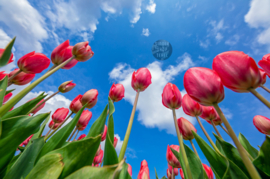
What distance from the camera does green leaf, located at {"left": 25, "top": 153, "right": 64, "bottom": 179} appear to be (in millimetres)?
364

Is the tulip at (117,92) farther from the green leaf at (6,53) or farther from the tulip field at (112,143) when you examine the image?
the green leaf at (6,53)

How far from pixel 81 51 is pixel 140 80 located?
0.45m

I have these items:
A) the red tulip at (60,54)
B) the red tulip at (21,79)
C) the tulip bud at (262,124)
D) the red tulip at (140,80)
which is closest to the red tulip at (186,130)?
the red tulip at (140,80)

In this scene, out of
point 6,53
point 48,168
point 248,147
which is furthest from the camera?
point 248,147

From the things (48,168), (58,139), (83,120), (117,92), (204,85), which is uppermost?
(117,92)

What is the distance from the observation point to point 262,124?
0.96 metres

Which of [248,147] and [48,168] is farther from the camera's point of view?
[248,147]

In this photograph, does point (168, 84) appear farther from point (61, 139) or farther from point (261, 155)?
point (61, 139)

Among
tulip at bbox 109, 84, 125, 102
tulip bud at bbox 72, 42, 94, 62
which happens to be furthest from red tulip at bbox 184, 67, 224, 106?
tulip bud at bbox 72, 42, 94, 62

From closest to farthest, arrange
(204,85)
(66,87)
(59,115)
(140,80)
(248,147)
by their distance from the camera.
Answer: (204,85), (248,147), (140,80), (66,87), (59,115)

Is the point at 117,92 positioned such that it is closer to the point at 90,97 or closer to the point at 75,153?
the point at 90,97

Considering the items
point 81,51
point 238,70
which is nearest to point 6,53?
point 81,51

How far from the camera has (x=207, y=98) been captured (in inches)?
18.6

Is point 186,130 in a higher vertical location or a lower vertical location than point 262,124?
lower
